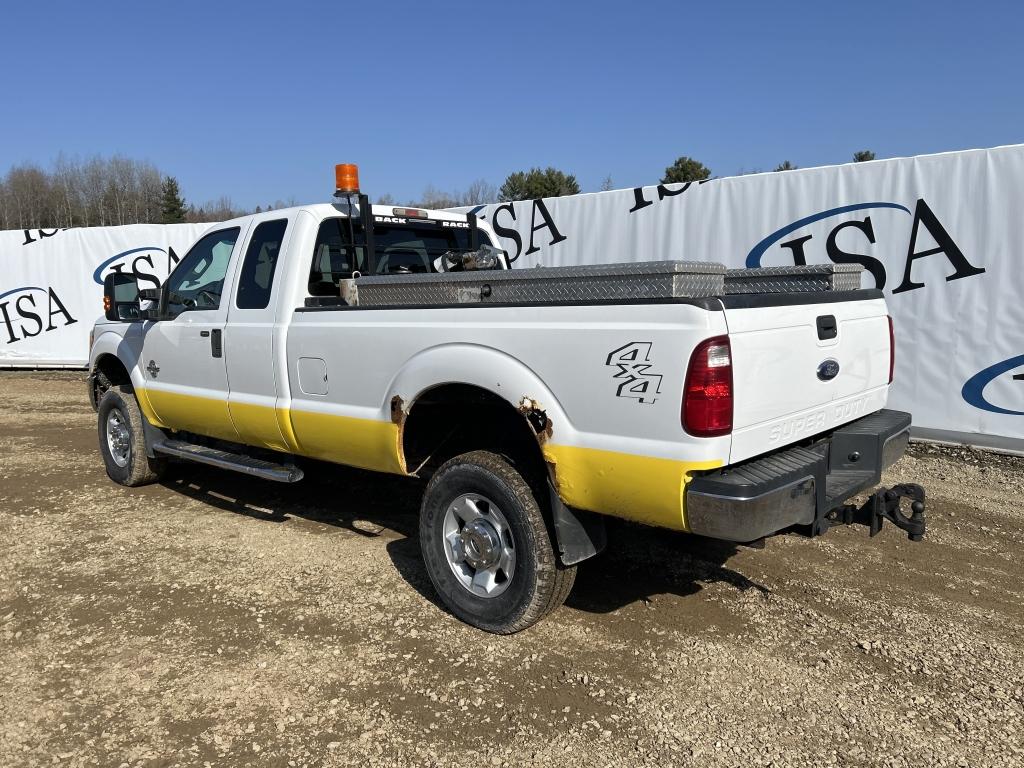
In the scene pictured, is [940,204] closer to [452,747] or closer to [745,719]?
[745,719]

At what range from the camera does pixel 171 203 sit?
6038 centimetres

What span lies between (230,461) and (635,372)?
3231 mm

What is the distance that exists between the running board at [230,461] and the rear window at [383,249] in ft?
3.74

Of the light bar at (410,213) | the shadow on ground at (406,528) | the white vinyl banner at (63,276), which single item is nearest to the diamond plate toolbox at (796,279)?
the shadow on ground at (406,528)

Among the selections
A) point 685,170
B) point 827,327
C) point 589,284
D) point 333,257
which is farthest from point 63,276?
point 685,170

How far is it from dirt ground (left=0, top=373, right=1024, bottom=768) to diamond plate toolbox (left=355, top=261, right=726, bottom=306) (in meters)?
1.61

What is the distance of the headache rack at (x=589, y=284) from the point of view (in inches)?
115

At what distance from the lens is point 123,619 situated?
385cm

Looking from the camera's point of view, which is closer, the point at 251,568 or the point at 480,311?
the point at 480,311

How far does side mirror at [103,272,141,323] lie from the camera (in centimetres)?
589

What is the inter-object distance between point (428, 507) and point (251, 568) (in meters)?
1.42

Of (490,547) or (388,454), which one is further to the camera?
(388,454)

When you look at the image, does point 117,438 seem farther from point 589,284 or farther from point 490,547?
point 589,284

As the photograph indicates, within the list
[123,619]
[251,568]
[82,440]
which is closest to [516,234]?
[82,440]
